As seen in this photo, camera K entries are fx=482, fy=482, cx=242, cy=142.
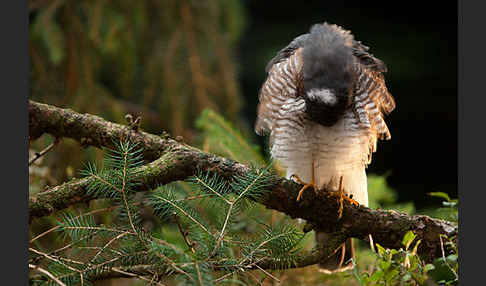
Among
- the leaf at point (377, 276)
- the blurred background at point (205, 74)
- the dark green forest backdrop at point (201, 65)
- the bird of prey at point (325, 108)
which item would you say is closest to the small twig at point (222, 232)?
the leaf at point (377, 276)

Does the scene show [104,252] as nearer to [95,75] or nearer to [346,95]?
[346,95]

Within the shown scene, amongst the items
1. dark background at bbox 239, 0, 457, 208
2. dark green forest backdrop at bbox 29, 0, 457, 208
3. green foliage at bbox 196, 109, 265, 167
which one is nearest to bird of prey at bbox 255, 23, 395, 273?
green foliage at bbox 196, 109, 265, 167

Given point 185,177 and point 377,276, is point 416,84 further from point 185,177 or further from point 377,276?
point 377,276

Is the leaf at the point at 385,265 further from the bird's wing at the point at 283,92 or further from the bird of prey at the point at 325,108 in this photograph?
the bird's wing at the point at 283,92

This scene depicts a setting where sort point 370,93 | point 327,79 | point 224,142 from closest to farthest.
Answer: point 327,79 < point 370,93 < point 224,142

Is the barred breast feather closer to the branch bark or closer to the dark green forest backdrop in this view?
the branch bark

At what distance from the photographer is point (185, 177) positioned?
119cm

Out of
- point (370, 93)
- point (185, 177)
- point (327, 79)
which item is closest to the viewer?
point (185, 177)

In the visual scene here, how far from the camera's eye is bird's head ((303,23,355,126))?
1353mm

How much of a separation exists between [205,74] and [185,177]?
150 cm

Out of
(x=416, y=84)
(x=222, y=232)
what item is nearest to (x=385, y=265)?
(x=222, y=232)

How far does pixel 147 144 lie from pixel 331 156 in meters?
→ 0.58

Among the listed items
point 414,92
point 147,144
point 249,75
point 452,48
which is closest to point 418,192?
point 414,92

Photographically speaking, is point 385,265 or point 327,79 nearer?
point 385,265
